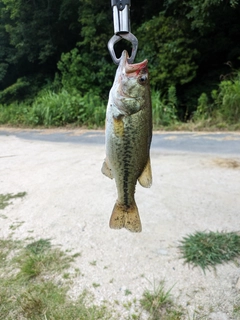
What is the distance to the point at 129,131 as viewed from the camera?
1.34m

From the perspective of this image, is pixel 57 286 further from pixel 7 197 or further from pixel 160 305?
pixel 7 197

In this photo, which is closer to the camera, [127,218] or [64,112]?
[127,218]

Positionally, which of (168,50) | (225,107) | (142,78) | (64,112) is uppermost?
(168,50)

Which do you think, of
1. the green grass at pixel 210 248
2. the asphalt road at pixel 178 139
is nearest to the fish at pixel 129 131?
the green grass at pixel 210 248

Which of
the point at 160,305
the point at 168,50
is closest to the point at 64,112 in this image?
the point at 168,50

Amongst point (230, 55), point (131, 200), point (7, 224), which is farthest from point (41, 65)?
point (131, 200)

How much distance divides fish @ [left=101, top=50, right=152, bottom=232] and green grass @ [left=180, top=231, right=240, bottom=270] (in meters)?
1.68

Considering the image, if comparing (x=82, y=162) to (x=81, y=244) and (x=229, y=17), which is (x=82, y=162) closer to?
(x=81, y=244)

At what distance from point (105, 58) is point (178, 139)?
5582 millimetres

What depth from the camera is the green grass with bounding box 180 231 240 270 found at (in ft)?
9.79

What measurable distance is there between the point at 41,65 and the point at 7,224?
11.5 meters

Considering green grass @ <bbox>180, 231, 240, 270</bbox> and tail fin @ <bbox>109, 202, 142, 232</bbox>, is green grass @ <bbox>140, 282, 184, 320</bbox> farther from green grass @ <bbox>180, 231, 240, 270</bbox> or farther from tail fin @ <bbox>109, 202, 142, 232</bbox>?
tail fin @ <bbox>109, 202, 142, 232</bbox>

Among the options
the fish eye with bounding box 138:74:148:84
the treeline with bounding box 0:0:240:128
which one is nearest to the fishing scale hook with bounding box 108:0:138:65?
the fish eye with bounding box 138:74:148:84

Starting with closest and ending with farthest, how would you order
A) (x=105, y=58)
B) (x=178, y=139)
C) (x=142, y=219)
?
(x=142, y=219)
(x=178, y=139)
(x=105, y=58)
